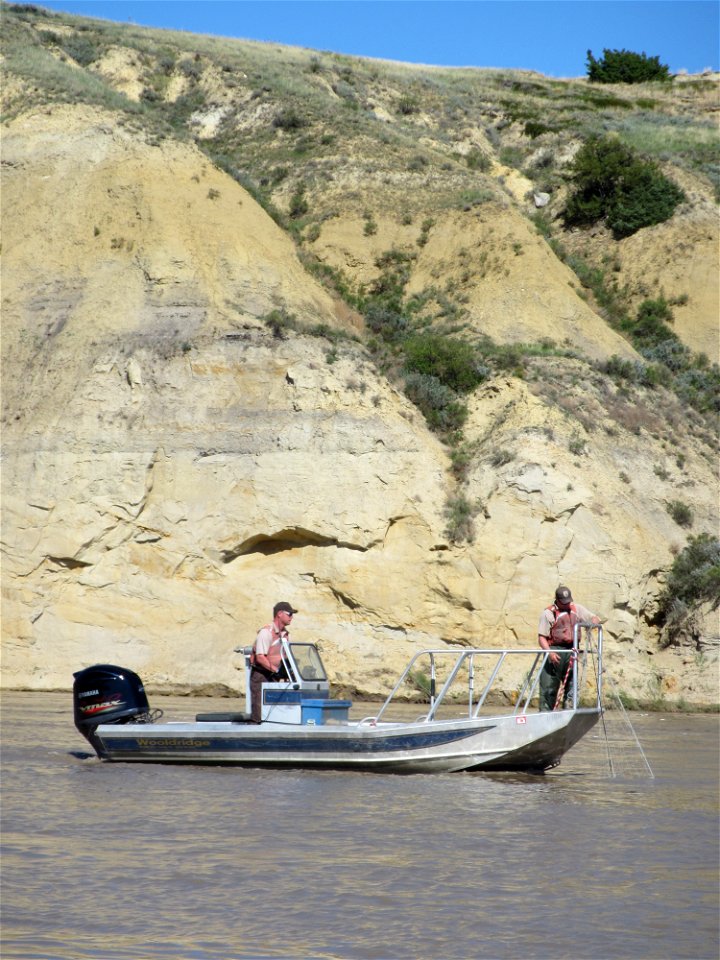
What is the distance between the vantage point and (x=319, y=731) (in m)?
14.9

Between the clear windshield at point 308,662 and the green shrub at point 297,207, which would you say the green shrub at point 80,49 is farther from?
the clear windshield at point 308,662

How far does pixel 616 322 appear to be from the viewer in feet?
134

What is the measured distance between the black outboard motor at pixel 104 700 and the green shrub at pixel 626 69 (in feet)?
198

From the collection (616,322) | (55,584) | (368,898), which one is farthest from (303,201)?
(368,898)

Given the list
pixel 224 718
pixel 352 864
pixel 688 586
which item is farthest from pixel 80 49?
pixel 352 864

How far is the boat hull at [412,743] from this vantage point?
14867mm

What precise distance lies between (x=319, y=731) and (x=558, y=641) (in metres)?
3.17

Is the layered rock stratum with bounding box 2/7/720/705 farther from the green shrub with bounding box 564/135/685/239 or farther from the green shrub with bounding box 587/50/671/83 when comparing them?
the green shrub with bounding box 587/50/671/83

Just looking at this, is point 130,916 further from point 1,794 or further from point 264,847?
point 1,794

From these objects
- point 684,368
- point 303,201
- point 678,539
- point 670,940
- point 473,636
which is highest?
point 303,201

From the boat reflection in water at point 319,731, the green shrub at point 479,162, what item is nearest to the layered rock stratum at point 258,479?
the boat reflection in water at point 319,731

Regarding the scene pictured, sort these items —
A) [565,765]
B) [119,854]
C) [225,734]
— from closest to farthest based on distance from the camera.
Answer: [119,854], [225,734], [565,765]

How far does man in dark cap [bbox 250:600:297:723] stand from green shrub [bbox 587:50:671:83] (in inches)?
2365

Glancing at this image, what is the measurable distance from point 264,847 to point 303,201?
32.3m
